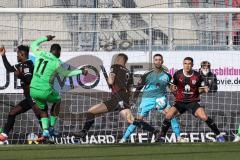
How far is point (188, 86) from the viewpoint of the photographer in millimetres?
13492

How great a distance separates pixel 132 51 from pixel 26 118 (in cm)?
262

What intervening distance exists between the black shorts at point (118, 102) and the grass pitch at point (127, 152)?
1948 millimetres

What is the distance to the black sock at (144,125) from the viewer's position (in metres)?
14.1

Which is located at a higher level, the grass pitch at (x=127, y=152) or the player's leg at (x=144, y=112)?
the player's leg at (x=144, y=112)

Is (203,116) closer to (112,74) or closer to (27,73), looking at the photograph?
(112,74)

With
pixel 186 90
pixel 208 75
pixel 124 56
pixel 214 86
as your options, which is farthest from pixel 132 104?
pixel 214 86

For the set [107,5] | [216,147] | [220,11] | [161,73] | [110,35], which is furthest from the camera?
[107,5]

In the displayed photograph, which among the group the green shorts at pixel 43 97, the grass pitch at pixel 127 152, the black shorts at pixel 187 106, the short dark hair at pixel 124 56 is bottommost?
the grass pitch at pixel 127 152

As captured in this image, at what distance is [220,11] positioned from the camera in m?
12.7

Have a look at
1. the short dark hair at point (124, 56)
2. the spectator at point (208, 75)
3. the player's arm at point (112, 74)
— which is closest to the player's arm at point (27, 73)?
the player's arm at point (112, 74)

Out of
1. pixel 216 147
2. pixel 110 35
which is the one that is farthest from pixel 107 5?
pixel 216 147

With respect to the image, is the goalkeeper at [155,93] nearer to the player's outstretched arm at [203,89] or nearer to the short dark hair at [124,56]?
the short dark hair at [124,56]

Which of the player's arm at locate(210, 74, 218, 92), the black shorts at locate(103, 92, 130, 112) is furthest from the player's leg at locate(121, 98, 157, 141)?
the player's arm at locate(210, 74, 218, 92)

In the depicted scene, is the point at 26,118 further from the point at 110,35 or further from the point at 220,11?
the point at 220,11
